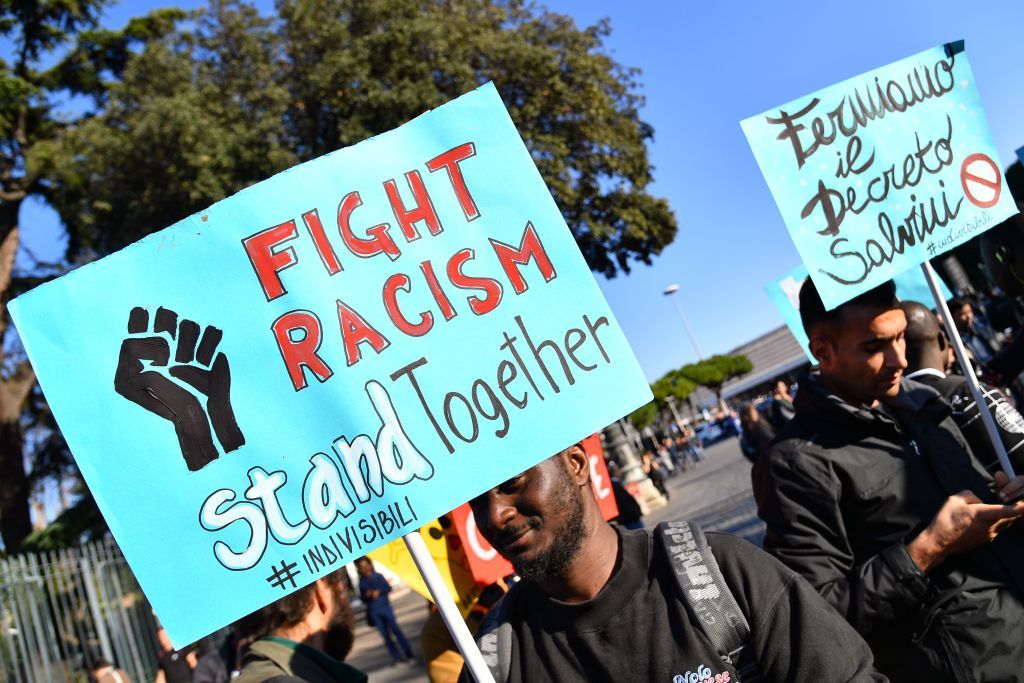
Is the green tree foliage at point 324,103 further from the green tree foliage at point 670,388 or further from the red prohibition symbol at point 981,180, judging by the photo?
the green tree foliage at point 670,388

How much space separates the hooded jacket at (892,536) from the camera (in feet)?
7.83

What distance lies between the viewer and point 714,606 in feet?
6.15

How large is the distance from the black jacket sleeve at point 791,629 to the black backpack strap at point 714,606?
0.02 meters

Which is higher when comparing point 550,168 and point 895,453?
point 550,168

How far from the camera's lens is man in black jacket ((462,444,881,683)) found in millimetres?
1853

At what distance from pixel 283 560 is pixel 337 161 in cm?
93

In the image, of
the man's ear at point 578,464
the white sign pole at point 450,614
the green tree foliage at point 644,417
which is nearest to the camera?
the white sign pole at point 450,614

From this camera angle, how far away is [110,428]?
201 centimetres

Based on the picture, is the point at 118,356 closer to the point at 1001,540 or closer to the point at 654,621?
the point at 654,621

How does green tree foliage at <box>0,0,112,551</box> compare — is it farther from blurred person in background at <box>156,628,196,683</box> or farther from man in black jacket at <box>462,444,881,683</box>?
man in black jacket at <box>462,444,881,683</box>

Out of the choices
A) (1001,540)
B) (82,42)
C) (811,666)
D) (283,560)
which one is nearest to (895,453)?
(1001,540)

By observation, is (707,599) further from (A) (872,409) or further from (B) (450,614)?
(A) (872,409)

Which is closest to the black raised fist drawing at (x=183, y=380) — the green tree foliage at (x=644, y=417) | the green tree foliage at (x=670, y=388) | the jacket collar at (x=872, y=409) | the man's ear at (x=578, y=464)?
the man's ear at (x=578, y=464)

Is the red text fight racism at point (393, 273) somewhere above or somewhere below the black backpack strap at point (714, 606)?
above
